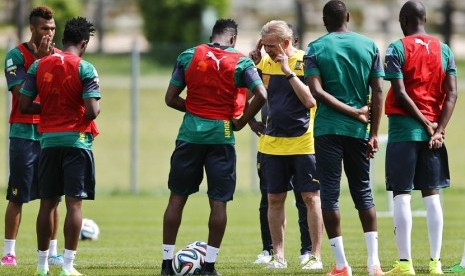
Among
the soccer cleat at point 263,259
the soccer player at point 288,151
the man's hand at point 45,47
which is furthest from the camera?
the soccer cleat at point 263,259

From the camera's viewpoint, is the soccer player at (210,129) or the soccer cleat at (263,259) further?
the soccer cleat at (263,259)

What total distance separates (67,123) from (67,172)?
44 cm

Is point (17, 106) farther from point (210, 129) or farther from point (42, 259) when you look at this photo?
point (210, 129)

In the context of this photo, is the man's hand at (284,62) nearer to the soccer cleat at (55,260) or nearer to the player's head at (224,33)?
the player's head at (224,33)

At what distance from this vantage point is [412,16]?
10680mm

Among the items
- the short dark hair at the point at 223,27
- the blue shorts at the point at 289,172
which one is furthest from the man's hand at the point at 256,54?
the short dark hair at the point at 223,27

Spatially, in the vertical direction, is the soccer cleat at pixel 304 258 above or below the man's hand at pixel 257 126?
below

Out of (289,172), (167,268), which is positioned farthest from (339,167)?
(167,268)

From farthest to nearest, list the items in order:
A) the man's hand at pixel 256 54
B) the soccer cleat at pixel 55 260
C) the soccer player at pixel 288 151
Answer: the soccer cleat at pixel 55 260 < the man's hand at pixel 256 54 < the soccer player at pixel 288 151

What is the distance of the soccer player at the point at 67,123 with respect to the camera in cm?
1029

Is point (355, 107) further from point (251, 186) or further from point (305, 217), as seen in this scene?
point (251, 186)

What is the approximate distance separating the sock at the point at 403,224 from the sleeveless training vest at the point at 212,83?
174 cm

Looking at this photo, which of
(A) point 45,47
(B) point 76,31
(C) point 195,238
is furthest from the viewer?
(C) point 195,238

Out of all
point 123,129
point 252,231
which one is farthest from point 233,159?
point 123,129
